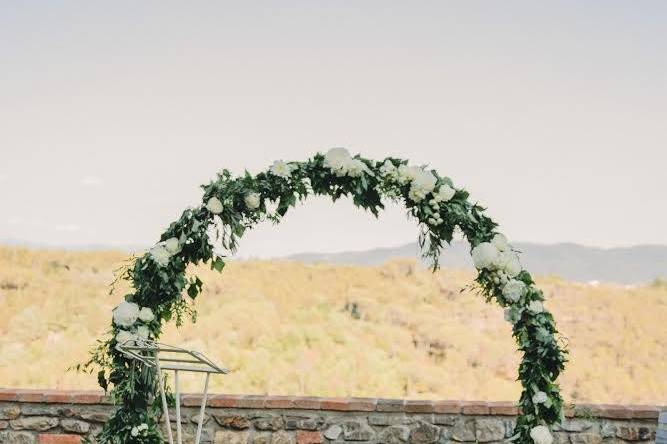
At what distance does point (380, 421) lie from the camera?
531cm

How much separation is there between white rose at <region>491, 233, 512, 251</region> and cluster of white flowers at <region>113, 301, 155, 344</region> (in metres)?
1.66

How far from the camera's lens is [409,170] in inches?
168

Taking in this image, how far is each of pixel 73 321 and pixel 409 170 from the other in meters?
12.0

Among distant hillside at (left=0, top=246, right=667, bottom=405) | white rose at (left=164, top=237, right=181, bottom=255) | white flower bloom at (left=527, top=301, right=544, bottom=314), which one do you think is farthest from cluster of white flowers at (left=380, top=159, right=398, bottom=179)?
distant hillside at (left=0, top=246, right=667, bottom=405)

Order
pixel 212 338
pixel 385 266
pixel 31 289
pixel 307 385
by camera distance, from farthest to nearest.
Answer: pixel 385 266 < pixel 31 289 < pixel 212 338 < pixel 307 385

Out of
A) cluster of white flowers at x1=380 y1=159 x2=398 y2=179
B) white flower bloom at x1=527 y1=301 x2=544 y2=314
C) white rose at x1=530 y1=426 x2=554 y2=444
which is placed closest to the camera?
white rose at x1=530 y1=426 x2=554 y2=444

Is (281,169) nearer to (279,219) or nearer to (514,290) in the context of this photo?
(279,219)

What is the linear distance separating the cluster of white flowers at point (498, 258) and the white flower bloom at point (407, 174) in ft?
1.49

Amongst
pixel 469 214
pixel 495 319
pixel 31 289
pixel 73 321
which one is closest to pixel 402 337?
pixel 495 319

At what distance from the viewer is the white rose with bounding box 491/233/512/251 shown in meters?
4.25

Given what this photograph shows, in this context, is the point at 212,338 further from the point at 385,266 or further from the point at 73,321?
the point at 385,266

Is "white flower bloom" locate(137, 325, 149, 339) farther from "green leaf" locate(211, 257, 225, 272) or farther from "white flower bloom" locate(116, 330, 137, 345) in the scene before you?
"green leaf" locate(211, 257, 225, 272)

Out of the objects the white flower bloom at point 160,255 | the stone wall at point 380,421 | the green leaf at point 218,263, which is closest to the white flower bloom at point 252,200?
the green leaf at point 218,263

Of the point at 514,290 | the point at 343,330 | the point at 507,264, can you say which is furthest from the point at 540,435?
the point at 343,330
